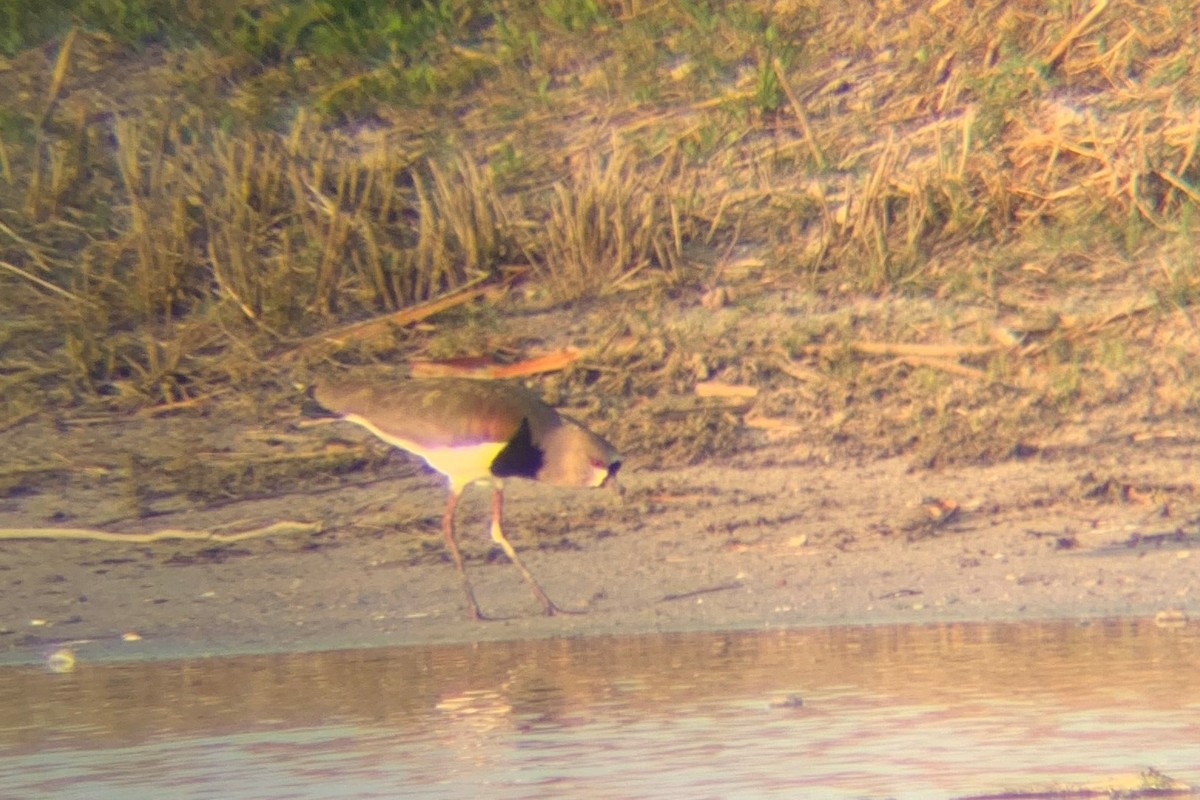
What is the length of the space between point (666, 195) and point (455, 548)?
8.48 feet

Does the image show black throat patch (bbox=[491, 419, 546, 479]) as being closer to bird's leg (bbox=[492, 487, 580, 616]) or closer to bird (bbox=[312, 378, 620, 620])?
bird (bbox=[312, 378, 620, 620])

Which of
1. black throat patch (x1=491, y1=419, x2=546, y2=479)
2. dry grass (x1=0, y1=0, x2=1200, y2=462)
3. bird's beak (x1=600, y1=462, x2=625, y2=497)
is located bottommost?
bird's beak (x1=600, y1=462, x2=625, y2=497)

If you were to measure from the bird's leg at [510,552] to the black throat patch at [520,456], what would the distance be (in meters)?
0.12

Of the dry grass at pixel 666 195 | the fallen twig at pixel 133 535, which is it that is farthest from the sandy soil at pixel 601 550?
the dry grass at pixel 666 195

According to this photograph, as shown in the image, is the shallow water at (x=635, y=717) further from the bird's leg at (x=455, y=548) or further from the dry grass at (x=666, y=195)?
the dry grass at (x=666, y=195)

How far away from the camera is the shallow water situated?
478cm

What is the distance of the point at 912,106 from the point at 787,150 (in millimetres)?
615

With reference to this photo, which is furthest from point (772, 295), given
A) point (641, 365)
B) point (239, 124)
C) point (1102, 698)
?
point (1102, 698)

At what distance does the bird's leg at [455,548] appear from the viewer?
6.90 meters

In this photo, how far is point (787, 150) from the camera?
9469 millimetres

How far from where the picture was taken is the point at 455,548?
7.13 meters

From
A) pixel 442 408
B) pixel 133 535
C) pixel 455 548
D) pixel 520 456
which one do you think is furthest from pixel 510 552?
pixel 133 535

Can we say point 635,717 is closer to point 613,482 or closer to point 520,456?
point 520,456

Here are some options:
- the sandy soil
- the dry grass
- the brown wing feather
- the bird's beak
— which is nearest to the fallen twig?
the sandy soil
